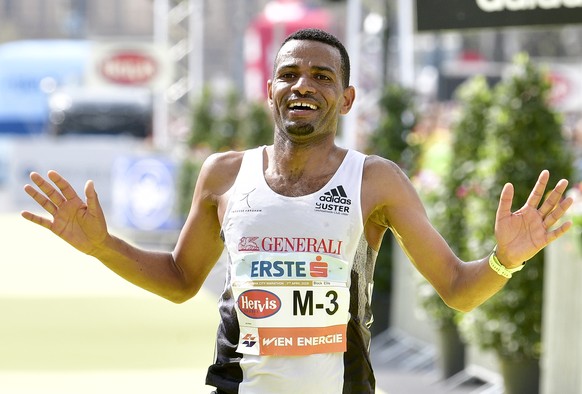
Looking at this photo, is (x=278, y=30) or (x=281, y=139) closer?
(x=281, y=139)

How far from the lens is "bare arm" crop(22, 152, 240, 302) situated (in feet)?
13.4

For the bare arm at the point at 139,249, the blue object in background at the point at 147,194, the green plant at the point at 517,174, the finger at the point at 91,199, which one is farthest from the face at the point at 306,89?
the blue object in background at the point at 147,194

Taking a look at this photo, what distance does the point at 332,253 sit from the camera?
3805mm

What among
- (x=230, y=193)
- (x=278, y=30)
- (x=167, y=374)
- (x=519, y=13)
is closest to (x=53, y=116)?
(x=278, y=30)

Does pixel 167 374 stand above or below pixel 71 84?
below

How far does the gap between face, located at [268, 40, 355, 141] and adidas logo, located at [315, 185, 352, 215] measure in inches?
6.9

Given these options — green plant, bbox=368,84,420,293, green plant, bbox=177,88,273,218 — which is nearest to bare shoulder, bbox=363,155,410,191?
green plant, bbox=368,84,420,293

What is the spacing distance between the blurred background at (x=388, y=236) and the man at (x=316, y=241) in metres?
2.93

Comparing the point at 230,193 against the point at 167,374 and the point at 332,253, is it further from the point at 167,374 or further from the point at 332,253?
the point at 167,374

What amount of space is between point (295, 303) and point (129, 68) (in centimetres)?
2812

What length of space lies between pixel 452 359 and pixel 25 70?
3253 centimetres

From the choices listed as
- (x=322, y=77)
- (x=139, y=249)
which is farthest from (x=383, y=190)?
(x=139, y=249)

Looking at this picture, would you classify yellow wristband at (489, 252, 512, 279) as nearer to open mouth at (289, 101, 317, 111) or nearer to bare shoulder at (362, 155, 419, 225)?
bare shoulder at (362, 155, 419, 225)

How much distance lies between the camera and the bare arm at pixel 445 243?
378cm
